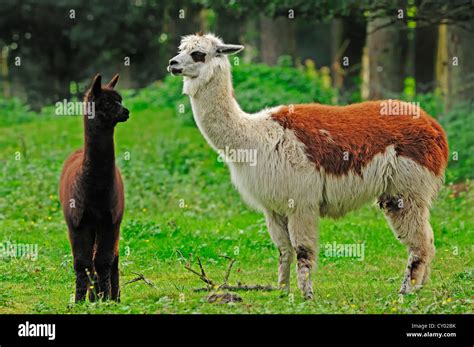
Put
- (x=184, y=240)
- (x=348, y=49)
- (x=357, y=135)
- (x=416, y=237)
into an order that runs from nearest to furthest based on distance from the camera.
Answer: (x=357, y=135), (x=416, y=237), (x=184, y=240), (x=348, y=49)

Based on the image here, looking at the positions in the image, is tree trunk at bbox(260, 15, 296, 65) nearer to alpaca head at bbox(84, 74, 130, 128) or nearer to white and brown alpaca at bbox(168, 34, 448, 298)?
white and brown alpaca at bbox(168, 34, 448, 298)

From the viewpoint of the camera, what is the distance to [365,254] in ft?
Answer: 40.4

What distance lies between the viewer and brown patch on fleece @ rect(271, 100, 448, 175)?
403 inches

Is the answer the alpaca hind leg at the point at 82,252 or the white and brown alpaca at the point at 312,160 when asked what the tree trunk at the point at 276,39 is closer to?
the white and brown alpaca at the point at 312,160

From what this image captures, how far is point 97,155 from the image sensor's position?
920 centimetres

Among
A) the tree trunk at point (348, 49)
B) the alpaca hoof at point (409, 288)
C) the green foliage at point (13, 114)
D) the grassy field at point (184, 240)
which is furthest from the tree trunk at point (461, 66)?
the green foliage at point (13, 114)

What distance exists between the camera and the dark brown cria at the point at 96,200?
30.0ft

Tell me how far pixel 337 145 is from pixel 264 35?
45.0ft

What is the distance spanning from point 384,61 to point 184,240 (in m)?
9.17

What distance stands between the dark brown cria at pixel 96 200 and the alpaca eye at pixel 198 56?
3.44 ft

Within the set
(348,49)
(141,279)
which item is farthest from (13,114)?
(141,279)

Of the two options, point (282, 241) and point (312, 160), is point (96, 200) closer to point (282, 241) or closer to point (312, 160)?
point (282, 241)

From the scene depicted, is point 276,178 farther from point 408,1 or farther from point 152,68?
point 152,68

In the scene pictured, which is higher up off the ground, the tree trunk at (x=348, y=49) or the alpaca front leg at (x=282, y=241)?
the tree trunk at (x=348, y=49)
